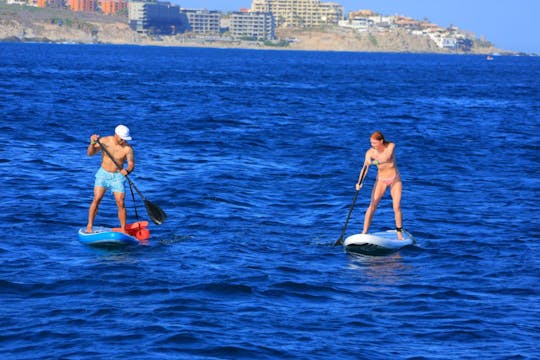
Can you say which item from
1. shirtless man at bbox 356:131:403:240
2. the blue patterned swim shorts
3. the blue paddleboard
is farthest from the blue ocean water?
the blue patterned swim shorts

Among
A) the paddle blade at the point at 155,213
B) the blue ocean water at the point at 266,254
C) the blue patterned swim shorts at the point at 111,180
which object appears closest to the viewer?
the blue ocean water at the point at 266,254

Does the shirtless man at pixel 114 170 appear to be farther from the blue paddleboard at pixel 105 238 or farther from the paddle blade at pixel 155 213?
the paddle blade at pixel 155 213

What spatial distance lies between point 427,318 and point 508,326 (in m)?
1.04

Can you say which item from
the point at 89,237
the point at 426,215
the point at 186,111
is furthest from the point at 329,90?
the point at 89,237

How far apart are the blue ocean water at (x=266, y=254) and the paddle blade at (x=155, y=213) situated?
33 cm

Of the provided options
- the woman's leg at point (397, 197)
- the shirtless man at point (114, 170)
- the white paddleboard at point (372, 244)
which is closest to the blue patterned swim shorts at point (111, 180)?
the shirtless man at point (114, 170)

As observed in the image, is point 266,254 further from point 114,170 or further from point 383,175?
point 114,170

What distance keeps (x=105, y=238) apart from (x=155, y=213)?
5.71ft

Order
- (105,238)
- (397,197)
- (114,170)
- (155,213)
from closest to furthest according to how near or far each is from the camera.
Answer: (105,238) < (114,170) < (397,197) < (155,213)

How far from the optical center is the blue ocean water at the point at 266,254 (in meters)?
11.6

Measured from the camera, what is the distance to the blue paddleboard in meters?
15.8

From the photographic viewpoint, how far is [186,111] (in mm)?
47594

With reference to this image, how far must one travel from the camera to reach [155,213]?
17375 mm

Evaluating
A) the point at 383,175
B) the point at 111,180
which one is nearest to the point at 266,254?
the point at 383,175
